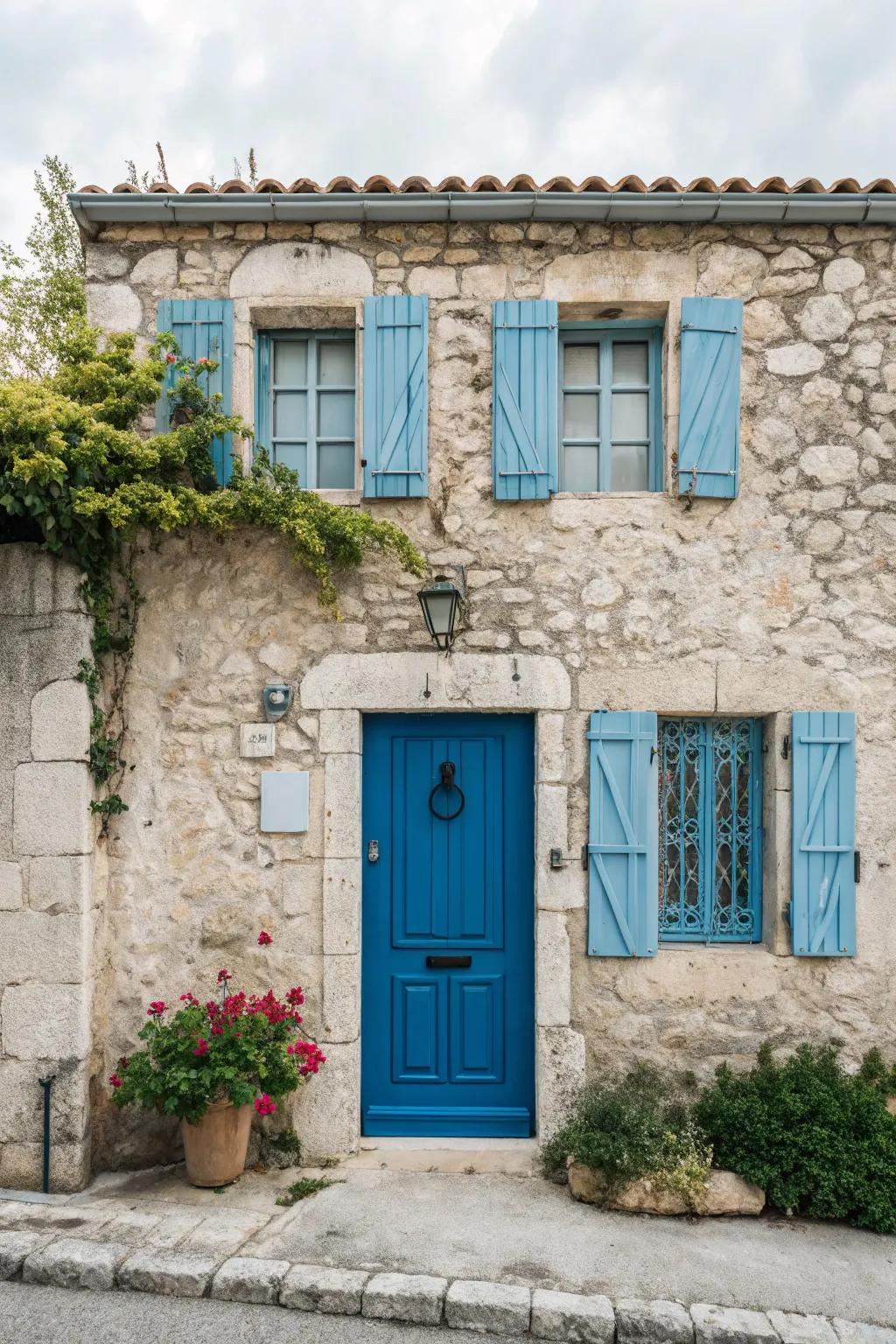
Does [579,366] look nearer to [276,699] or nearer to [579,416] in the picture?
[579,416]

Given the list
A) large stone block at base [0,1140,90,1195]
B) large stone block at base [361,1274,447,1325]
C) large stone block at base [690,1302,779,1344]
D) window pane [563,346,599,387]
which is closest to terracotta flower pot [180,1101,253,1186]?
large stone block at base [0,1140,90,1195]

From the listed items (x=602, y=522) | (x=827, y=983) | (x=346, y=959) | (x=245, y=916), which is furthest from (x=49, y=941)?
(x=827, y=983)

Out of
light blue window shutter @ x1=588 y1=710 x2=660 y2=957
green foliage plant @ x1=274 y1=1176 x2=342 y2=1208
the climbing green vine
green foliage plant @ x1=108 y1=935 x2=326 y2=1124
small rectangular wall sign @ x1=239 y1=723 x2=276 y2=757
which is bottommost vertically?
green foliage plant @ x1=274 y1=1176 x2=342 y2=1208

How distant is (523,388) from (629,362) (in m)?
0.69

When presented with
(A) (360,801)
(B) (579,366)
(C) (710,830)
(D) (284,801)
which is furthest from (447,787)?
(B) (579,366)

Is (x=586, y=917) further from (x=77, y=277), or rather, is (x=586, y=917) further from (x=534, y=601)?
(x=77, y=277)

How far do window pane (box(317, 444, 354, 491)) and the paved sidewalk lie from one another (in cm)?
350

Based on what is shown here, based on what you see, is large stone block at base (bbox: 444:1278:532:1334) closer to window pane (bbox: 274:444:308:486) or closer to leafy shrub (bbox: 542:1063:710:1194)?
leafy shrub (bbox: 542:1063:710:1194)

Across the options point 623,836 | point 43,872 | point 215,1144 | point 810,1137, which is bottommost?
point 215,1144

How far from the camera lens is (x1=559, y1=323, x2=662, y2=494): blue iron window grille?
4.91 meters

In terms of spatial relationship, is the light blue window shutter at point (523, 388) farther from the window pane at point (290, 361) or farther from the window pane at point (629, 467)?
the window pane at point (290, 361)

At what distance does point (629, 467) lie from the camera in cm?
493

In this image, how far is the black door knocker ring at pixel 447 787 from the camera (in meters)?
4.75

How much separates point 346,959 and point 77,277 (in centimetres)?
813
